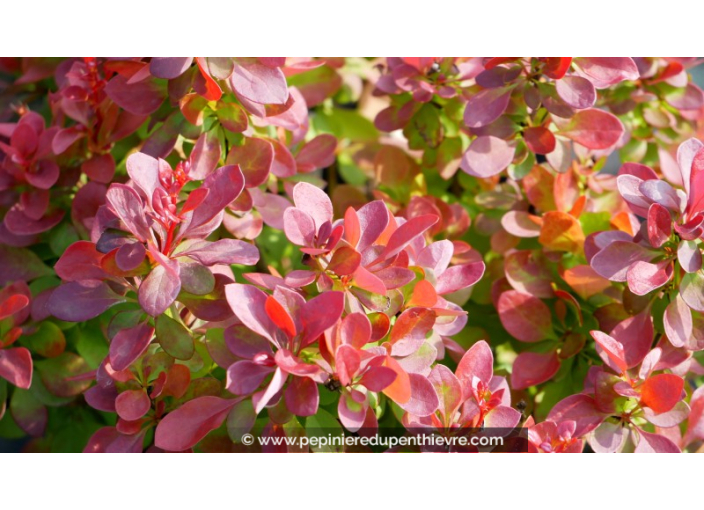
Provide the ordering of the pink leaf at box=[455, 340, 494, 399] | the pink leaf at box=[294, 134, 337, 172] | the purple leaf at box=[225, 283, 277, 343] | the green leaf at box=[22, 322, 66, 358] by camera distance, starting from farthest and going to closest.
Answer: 1. the pink leaf at box=[294, 134, 337, 172]
2. the green leaf at box=[22, 322, 66, 358]
3. the pink leaf at box=[455, 340, 494, 399]
4. the purple leaf at box=[225, 283, 277, 343]

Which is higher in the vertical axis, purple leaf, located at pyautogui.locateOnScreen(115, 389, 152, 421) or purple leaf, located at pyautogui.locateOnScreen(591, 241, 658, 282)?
purple leaf, located at pyautogui.locateOnScreen(591, 241, 658, 282)

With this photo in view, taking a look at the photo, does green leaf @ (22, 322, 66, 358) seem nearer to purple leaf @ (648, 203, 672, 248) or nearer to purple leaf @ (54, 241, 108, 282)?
purple leaf @ (54, 241, 108, 282)

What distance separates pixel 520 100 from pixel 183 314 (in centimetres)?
45

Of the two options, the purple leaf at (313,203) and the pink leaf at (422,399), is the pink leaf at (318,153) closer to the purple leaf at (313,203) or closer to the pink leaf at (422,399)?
the purple leaf at (313,203)

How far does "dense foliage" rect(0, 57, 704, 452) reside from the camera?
0.61 meters

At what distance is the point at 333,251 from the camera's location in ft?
2.10

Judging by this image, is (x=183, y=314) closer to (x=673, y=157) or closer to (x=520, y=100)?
(x=520, y=100)

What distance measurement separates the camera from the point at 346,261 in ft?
1.99

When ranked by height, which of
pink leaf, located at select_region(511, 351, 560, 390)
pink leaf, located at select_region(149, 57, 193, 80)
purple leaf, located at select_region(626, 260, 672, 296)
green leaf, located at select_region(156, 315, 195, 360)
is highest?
pink leaf, located at select_region(149, 57, 193, 80)

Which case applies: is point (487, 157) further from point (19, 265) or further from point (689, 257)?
point (19, 265)

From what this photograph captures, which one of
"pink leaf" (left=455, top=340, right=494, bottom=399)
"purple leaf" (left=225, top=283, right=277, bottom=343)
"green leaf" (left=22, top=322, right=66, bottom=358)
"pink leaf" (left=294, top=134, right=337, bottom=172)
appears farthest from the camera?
"pink leaf" (left=294, top=134, right=337, bottom=172)

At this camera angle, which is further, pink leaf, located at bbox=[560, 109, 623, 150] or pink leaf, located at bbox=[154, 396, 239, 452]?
pink leaf, located at bbox=[560, 109, 623, 150]

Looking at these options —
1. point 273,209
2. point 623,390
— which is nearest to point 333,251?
point 273,209

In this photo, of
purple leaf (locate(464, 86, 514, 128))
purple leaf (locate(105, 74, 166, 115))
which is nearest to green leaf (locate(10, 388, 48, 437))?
purple leaf (locate(105, 74, 166, 115))
